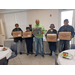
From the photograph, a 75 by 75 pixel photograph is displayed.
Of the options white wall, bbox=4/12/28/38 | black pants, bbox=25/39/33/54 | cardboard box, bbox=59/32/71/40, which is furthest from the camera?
white wall, bbox=4/12/28/38

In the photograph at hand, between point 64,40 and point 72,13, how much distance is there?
6.09 ft

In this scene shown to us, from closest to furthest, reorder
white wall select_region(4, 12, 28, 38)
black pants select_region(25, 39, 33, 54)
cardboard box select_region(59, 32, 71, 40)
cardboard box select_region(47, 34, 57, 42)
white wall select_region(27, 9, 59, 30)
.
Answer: cardboard box select_region(59, 32, 71, 40) → cardboard box select_region(47, 34, 57, 42) → black pants select_region(25, 39, 33, 54) → white wall select_region(27, 9, 59, 30) → white wall select_region(4, 12, 28, 38)

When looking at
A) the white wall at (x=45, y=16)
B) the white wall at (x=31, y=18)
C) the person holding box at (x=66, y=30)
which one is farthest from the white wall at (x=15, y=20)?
the person holding box at (x=66, y=30)

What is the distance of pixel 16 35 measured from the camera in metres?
2.76

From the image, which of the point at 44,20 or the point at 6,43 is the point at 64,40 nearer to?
the point at 44,20

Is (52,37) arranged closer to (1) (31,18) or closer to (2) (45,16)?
(2) (45,16)

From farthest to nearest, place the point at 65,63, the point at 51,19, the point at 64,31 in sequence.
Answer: the point at 51,19
the point at 64,31
the point at 65,63

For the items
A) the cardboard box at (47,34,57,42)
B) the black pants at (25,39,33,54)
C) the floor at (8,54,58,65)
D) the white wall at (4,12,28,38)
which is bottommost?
the floor at (8,54,58,65)

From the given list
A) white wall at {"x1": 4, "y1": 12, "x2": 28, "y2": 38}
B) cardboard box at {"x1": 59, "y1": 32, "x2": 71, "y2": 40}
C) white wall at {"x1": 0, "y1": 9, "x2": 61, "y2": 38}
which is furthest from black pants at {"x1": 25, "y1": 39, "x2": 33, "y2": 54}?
white wall at {"x1": 4, "y1": 12, "x2": 28, "y2": 38}

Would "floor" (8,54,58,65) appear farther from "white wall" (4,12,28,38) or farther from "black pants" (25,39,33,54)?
"white wall" (4,12,28,38)

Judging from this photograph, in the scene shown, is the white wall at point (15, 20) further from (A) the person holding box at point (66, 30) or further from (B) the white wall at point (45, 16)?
(A) the person holding box at point (66, 30)

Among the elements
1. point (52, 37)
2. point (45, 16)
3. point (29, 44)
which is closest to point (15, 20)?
point (45, 16)

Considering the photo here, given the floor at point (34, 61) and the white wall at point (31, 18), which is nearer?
the floor at point (34, 61)

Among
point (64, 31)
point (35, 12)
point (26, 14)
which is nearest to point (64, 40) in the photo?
point (64, 31)
